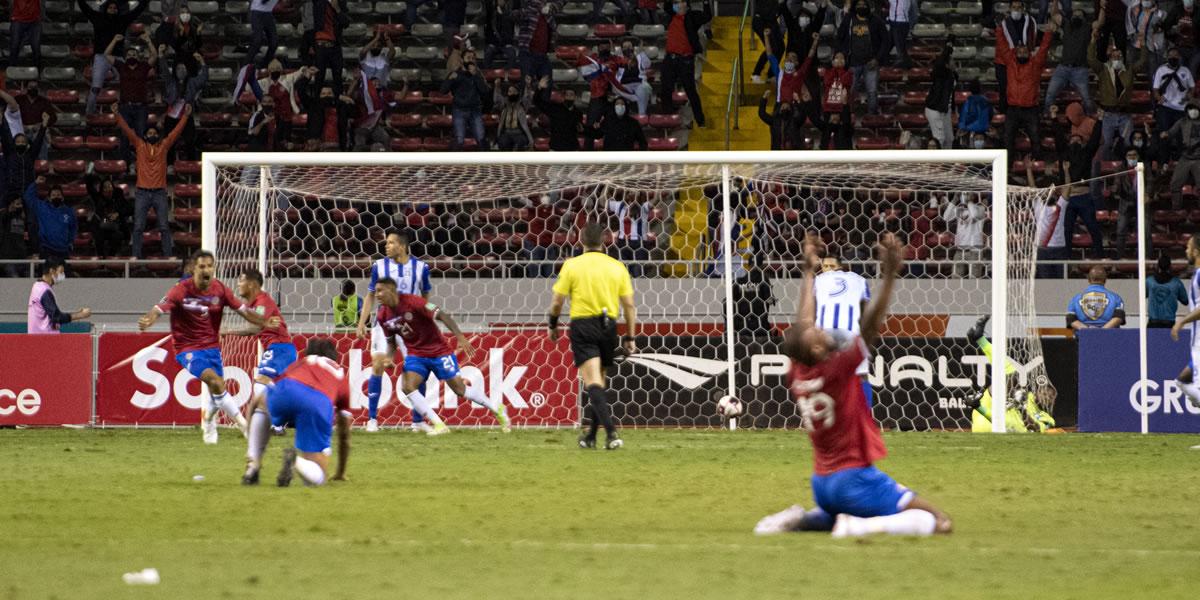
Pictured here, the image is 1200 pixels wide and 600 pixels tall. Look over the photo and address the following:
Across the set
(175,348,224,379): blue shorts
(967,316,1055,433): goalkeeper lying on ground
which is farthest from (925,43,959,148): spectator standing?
(175,348,224,379): blue shorts

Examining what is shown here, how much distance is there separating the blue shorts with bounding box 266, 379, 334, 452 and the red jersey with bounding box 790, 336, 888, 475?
392 cm

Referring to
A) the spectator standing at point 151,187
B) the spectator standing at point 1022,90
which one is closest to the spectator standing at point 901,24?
the spectator standing at point 1022,90

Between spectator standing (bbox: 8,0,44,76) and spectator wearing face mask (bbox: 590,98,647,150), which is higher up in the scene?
spectator standing (bbox: 8,0,44,76)

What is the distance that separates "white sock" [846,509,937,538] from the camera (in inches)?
328

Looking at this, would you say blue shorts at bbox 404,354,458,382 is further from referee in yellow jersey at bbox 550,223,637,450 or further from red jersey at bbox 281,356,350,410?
red jersey at bbox 281,356,350,410

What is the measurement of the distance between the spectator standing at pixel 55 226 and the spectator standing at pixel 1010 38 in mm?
14880

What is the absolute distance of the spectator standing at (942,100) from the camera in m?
27.2

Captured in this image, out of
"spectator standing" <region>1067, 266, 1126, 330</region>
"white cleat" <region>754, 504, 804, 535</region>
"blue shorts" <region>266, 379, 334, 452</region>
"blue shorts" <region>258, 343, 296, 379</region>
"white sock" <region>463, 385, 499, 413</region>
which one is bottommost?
"white cleat" <region>754, 504, 804, 535</region>

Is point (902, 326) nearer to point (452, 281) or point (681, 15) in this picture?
point (452, 281)

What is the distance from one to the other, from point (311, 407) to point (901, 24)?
20.2 metres

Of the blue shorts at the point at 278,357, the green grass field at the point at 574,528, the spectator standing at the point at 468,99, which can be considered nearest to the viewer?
the green grass field at the point at 574,528

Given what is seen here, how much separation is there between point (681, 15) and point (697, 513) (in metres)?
19.4

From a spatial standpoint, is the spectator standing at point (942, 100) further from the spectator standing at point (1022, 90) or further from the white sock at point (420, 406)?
the white sock at point (420, 406)

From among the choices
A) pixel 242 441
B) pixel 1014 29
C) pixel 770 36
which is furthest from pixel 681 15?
pixel 242 441
